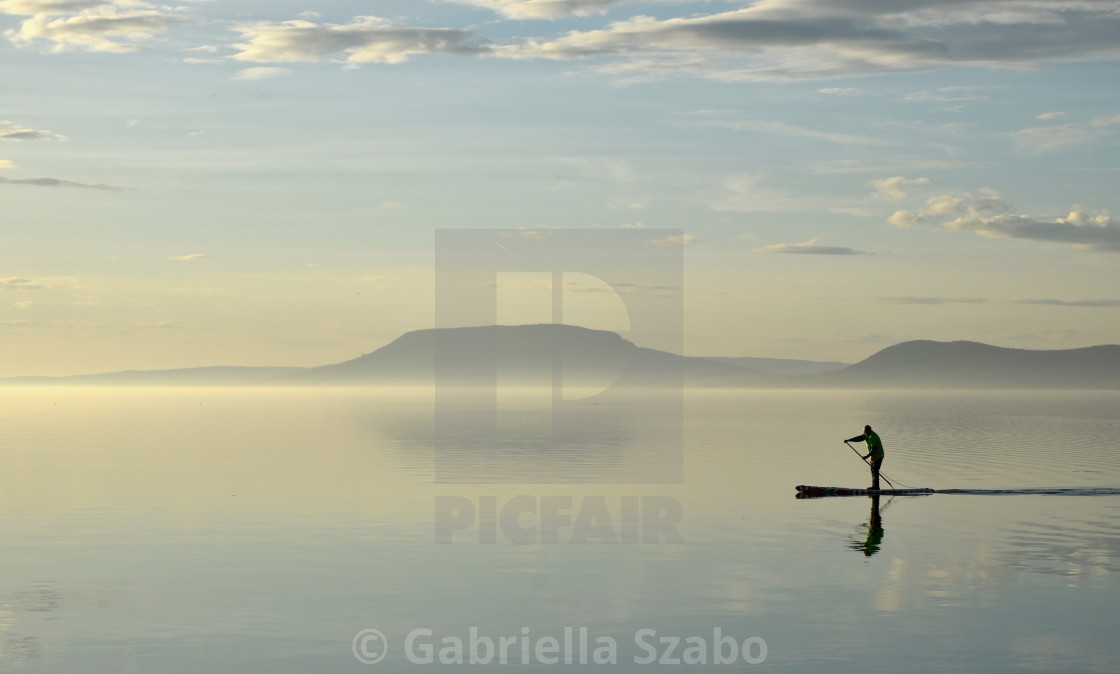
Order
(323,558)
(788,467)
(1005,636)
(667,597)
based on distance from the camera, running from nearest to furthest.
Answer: (1005,636), (667,597), (323,558), (788,467)

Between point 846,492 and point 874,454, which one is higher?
point 874,454

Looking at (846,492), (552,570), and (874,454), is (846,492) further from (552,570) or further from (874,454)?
(552,570)

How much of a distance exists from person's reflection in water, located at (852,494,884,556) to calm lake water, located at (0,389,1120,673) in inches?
8.4

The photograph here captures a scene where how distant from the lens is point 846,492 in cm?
4938

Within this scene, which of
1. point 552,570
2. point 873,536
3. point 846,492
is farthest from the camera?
point 846,492

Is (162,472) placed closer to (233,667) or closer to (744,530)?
(744,530)

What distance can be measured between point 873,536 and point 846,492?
507 inches

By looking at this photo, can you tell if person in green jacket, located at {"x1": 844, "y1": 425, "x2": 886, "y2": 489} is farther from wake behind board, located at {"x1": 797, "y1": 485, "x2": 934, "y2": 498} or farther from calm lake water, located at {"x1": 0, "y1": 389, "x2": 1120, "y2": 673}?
calm lake water, located at {"x1": 0, "y1": 389, "x2": 1120, "y2": 673}

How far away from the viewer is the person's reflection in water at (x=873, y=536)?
33844mm

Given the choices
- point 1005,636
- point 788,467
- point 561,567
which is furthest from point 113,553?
point 788,467

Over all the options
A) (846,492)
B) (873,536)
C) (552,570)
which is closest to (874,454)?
(846,492)

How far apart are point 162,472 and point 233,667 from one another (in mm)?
41614

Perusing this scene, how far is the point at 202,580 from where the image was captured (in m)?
29.1

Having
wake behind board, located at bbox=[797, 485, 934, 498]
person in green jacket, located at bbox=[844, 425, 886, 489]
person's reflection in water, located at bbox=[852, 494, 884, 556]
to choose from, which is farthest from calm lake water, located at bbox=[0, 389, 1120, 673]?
person in green jacket, located at bbox=[844, 425, 886, 489]
